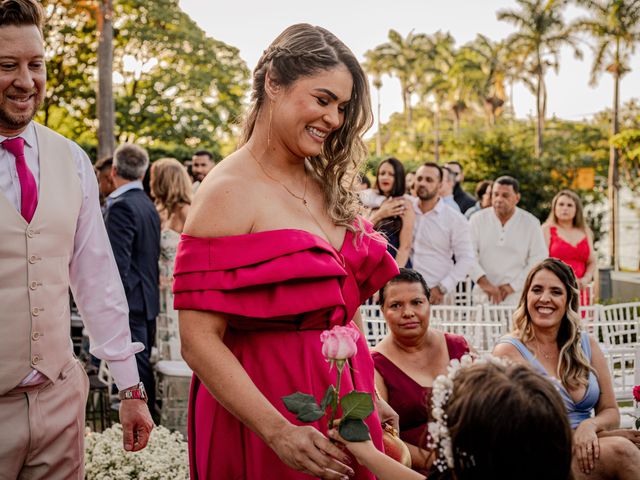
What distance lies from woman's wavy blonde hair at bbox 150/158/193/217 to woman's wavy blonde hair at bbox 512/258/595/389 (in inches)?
134

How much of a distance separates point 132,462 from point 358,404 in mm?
2736

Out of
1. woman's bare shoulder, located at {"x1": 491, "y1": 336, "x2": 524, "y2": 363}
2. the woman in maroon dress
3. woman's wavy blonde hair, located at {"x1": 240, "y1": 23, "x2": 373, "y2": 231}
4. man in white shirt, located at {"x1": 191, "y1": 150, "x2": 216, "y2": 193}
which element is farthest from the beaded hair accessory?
man in white shirt, located at {"x1": 191, "y1": 150, "x2": 216, "y2": 193}

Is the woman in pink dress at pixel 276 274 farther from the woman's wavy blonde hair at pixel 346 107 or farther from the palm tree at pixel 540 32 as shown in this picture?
the palm tree at pixel 540 32

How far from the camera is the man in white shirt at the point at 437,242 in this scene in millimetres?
7945

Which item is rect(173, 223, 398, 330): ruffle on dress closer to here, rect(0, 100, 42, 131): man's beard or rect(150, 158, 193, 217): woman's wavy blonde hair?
rect(0, 100, 42, 131): man's beard

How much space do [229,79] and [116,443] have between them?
2744cm

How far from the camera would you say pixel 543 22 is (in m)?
36.1

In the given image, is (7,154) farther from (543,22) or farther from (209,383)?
(543,22)

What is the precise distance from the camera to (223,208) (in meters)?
2.24

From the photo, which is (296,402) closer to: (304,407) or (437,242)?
(304,407)

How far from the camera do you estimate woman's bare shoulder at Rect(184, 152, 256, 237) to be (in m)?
2.22

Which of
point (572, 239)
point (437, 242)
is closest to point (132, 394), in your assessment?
point (437, 242)

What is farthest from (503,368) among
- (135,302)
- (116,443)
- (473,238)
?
(473,238)

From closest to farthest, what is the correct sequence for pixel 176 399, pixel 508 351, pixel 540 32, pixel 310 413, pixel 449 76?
pixel 310 413 < pixel 508 351 < pixel 176 399 < pixel 540 32 < pixel 449 76
